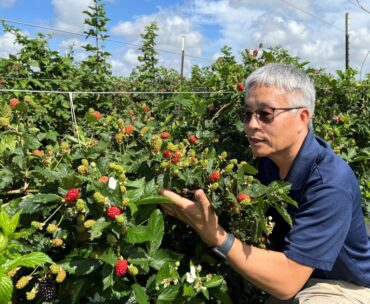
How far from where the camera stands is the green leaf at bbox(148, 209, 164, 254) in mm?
1293

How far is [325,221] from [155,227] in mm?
628

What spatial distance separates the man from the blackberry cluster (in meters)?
0.42

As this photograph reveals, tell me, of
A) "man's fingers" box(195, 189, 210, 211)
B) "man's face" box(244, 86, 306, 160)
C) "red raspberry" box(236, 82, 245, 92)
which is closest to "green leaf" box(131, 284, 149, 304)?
"man's fingers" box(195, 189, 210, 211)

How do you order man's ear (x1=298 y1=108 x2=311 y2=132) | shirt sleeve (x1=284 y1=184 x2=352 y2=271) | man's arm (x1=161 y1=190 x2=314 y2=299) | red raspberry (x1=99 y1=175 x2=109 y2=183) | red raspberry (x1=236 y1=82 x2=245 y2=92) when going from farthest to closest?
red raspberry (x1=236 y1=82 x2=245 y2=92), man's ear (x1=298 y1=108 x2=311 y2=132), shirt sleeve (x1=284 y1=184 x2=352 y2=271), man's arm (x1=161 y1=190 x2=314 y2=299), red raspberry (x1=99 y1=175 x2=109 y2=183)

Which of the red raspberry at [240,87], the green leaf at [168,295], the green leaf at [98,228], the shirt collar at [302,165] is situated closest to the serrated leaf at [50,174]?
the green leaf at [98,228]

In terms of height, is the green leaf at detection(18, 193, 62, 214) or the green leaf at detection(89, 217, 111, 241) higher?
the green leaf at detection(18, 193, 62, 214)

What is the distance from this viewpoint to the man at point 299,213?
1.49 metres

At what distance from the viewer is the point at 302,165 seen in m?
1.69

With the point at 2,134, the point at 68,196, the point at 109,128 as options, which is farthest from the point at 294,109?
the point at 2,134

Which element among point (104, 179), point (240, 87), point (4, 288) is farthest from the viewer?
point (240, 87)

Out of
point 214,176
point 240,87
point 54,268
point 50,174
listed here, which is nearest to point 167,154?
point 214,176

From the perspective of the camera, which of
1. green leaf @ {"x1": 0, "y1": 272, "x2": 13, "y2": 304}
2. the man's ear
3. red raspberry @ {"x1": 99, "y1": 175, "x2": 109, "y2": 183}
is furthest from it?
the man's ear

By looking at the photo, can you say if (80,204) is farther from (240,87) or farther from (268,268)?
(240,87)

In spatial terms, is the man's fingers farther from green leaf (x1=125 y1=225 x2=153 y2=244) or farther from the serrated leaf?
the serrated leaf
